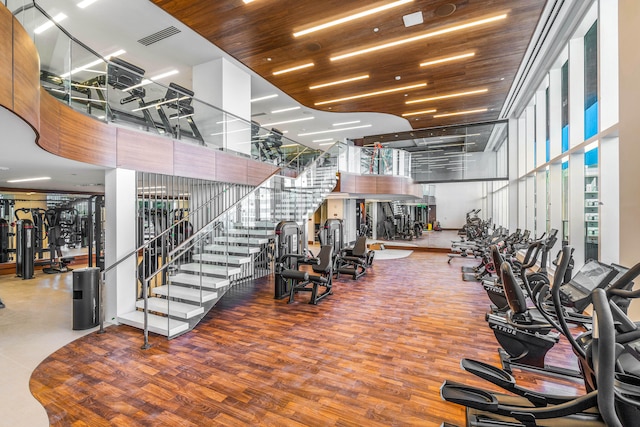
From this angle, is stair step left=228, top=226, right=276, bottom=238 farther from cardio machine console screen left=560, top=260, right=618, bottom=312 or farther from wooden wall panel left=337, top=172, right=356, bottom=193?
wooden wall panel left=337, top=172, right=356, bottom=193

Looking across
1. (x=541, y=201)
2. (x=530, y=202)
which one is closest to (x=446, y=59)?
(x=541, y=201)

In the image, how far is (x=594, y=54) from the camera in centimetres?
501

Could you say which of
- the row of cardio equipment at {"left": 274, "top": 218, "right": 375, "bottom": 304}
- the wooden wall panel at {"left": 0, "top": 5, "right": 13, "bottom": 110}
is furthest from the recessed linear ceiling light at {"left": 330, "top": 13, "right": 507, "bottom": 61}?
the wooden wall panel at {"left": 0, "top": 5, "right": 13, "bottom": 110}

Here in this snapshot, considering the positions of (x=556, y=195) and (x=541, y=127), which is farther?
(x=541, y=127)

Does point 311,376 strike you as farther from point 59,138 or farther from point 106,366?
point 59,138

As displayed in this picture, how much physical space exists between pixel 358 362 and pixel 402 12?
18.2 ft

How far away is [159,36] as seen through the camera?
6574 mm

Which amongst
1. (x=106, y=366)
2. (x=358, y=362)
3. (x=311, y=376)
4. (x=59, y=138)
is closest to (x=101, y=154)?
(x=59, y=138)

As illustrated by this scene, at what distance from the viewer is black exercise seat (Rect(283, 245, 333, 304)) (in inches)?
220

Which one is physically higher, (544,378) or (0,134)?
(0,134)

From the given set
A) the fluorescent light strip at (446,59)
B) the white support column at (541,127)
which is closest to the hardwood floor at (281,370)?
the white support column at (541,127)

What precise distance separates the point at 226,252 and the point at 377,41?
5.09 metres

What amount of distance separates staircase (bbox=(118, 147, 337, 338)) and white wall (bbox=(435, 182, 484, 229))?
53.1 ft

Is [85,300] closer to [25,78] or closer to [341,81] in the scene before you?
[25,78]
